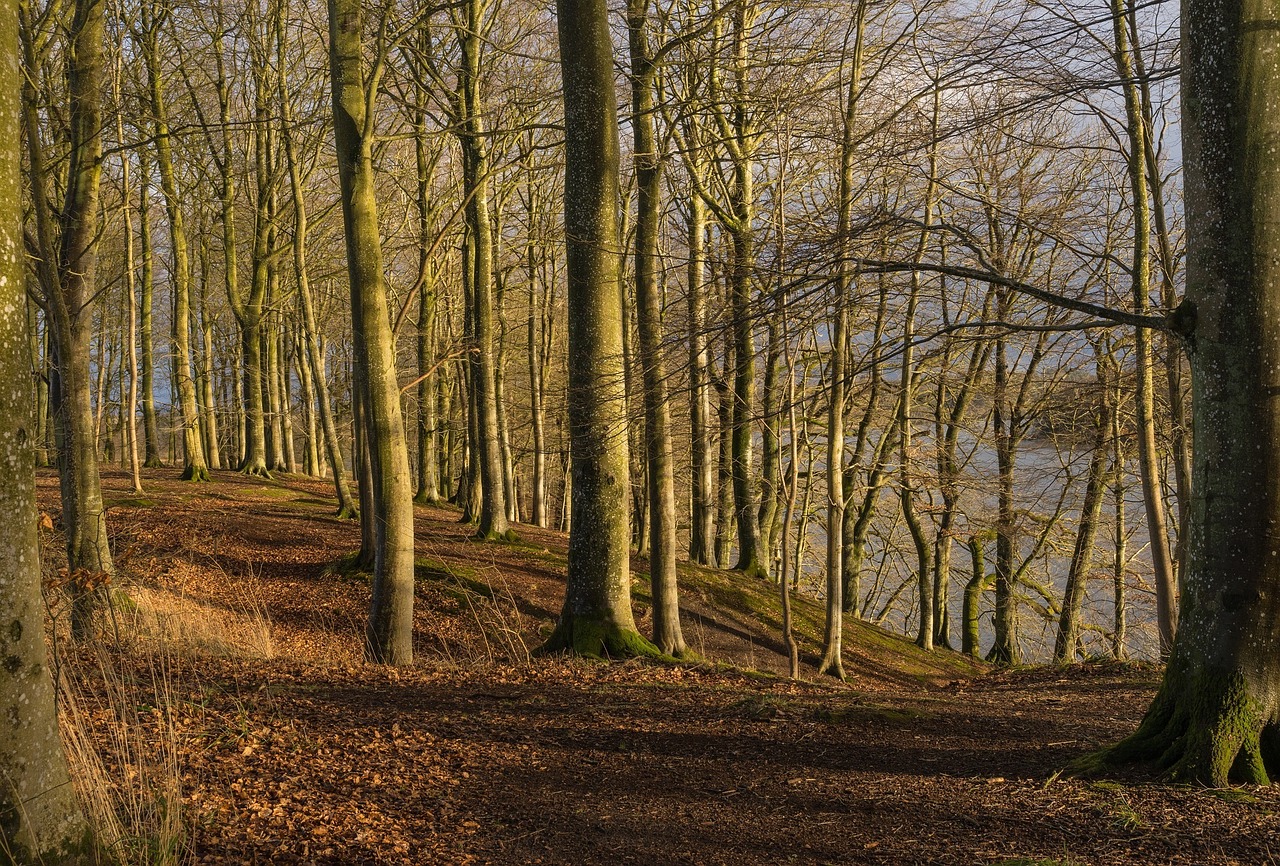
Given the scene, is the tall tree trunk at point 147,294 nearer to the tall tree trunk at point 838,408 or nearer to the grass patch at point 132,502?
the grass patch at point 132,502

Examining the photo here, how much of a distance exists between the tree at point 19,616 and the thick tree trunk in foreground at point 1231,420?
5.08 m

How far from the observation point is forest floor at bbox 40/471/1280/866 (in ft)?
12.8

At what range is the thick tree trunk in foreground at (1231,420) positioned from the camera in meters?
4.60

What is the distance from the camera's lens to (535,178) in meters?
21.1

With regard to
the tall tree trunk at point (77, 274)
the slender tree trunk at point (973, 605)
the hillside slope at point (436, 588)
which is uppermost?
the tall tree trunk at point (77, 274)

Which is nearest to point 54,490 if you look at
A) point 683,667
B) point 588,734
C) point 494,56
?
point 494,56

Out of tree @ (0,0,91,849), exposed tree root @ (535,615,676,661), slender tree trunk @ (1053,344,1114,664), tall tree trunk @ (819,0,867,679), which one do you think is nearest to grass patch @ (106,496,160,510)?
exposed tree root @ (535,615,676,661)

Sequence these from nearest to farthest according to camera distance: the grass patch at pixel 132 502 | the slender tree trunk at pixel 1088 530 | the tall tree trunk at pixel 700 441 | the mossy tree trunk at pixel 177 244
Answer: the tall tree trunk at pixel 700 441 → the grass patch at pixel 132 502 → the slender tree trunk at pixel 1088 530 → the mossy tree trunk at pixel 177 244

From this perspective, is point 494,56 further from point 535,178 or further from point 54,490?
point 54,490

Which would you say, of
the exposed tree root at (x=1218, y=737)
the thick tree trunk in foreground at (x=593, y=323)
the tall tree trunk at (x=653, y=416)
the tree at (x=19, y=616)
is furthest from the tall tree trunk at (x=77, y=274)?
the exposed tree root at (x=1218, y=737)

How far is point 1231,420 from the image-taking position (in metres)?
4.68

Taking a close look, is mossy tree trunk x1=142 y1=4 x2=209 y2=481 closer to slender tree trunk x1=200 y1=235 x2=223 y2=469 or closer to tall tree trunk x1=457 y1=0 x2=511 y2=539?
slender tree trunk x1=200 y1=235 x2=223 y2=469

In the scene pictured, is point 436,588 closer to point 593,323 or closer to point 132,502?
point 593,323

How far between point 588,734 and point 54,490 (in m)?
16.0
